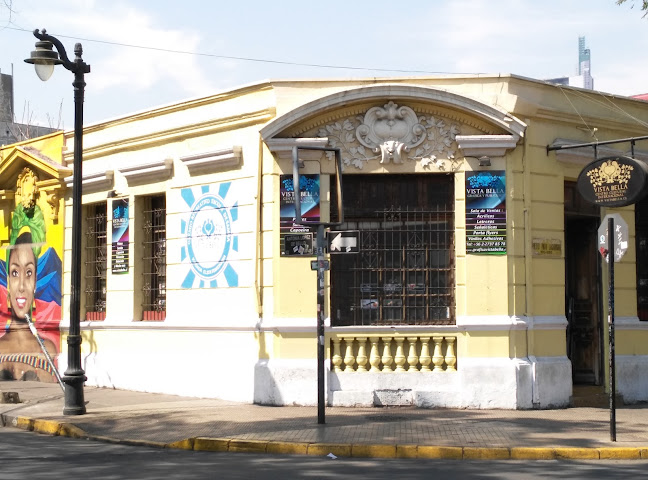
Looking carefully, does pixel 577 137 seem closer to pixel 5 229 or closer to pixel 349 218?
pixel 349 218

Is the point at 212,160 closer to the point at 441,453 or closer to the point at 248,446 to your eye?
the point at 248,446

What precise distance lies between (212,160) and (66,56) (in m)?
2.86

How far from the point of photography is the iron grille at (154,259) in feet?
57.1

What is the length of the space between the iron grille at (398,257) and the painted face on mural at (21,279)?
27.1ft

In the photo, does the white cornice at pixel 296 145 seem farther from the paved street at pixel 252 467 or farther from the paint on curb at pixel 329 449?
the paved street at pixel 252 467

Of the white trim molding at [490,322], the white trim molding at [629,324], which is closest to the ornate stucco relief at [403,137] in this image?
the white trim molding at [490,322]

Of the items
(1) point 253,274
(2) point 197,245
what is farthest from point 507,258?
(2) point 197,245

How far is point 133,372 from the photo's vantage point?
17328 millimetres

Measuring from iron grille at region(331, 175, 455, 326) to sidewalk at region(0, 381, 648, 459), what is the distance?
159 cm

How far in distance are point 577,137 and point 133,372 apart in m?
8.76

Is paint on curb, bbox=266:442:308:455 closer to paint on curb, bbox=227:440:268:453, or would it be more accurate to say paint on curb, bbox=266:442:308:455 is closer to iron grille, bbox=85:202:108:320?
paint on curb, bbox=227:440:268:453

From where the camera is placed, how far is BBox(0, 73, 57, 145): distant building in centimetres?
4409

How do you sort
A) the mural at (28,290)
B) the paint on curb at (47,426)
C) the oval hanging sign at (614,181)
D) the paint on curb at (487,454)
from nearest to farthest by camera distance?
the paint on curb at (487,454) < the paint on curb at (47,426) < the oval hanging sign at (614,181) < the mural at (28,290)

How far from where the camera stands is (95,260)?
62.6ft
